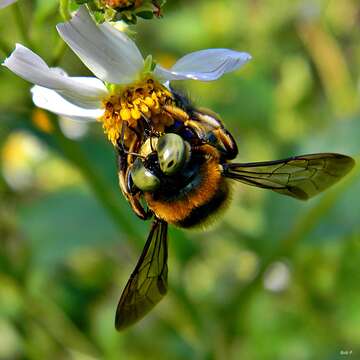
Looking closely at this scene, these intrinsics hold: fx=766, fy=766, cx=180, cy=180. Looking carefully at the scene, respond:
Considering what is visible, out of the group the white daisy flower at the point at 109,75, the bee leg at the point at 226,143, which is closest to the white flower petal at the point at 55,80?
the white daisy flower at the point at 109,75

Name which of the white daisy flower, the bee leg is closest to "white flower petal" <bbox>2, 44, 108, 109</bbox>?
the white daisy flower

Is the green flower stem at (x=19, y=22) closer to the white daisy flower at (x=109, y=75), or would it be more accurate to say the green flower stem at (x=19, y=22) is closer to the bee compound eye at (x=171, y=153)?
the white daisy flower at (x=109, y=75)

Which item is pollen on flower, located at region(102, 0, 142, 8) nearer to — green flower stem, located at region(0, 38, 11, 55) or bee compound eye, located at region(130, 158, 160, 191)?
bee compound eye, located at region(130, 158, 160, 191)

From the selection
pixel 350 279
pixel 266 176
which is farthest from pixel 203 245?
pixel 266 176

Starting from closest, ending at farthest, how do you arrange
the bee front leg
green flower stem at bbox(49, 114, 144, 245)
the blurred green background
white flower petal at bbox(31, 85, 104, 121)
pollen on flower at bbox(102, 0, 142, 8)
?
pollen on flower at bbox(102, 0, 142, 8), the bee front leg, white flower petal at bbox(31, 85, 104, 121), green flower stem at bbox(49, 114, 144, 245), the blurred green background

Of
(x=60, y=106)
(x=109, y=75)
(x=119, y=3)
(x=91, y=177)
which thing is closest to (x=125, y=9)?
(x=119, y=3)

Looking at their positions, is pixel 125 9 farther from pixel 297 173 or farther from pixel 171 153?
pixel 297 173
